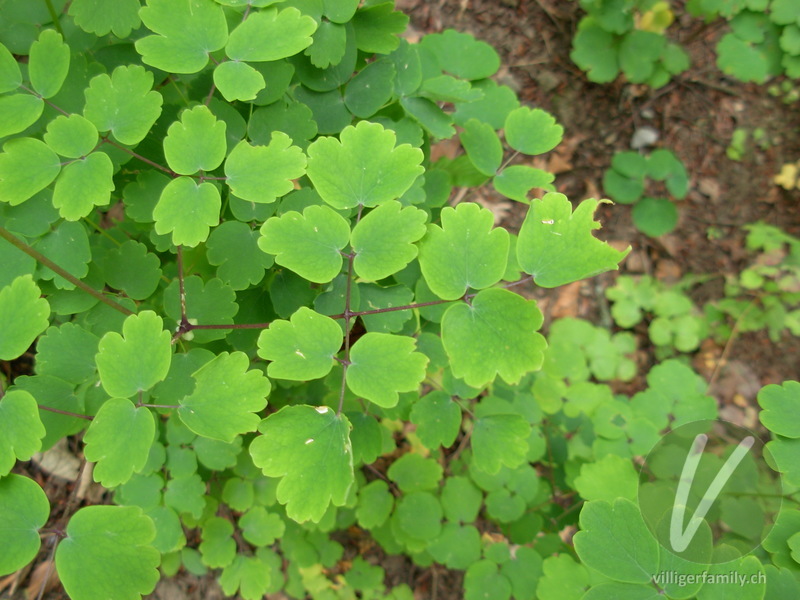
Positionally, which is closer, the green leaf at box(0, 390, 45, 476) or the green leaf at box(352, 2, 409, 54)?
the green leaf at box(0, 390, 45, 476)

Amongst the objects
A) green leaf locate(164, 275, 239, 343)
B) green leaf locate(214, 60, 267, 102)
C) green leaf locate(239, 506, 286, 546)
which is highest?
green leaf locate(214, 60, 267, 102)

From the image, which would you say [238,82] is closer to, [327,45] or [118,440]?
[327,45]

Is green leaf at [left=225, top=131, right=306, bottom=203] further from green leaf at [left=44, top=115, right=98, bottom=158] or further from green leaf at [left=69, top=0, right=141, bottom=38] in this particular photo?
green leaf at [left=69, top=0, right=141, bottom=38]

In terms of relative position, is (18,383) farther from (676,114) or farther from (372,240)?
(676,114)

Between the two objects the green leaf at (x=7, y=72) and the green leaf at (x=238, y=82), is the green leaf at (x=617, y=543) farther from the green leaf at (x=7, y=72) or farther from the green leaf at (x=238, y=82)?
the green leaf at (x=7, y=72)

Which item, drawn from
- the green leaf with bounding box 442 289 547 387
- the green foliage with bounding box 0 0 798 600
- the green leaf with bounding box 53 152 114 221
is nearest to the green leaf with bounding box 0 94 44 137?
the green foliage with bounding box 0 0 798 600

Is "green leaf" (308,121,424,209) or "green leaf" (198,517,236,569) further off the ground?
"green leaf" (308,121,424,209)

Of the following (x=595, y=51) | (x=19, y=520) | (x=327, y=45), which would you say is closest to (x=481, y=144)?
(x=327, y=45)
